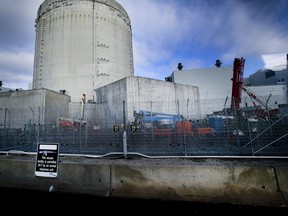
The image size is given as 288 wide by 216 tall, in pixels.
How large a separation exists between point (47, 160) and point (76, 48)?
28.1 meters

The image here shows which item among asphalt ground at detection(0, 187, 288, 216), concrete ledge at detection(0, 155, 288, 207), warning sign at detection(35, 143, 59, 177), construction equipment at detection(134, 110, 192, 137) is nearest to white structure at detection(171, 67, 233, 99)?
construction equipment at detection(134, 110, 192, 137)

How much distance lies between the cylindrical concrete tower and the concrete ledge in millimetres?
25313

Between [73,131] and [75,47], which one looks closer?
[73,131]

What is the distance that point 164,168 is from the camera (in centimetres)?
505

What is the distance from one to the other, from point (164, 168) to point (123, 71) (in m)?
29.7

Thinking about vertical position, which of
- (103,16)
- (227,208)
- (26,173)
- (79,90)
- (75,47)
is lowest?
(227,208)

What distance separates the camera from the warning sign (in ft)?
17.2

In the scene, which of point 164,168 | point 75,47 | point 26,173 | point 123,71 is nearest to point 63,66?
point 75,47

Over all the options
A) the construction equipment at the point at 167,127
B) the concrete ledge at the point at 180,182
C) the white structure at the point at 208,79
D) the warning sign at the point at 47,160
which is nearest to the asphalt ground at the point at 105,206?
the concrete ledge at the point at 180,182

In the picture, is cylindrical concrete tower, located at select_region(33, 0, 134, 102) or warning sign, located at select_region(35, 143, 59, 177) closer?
warning sign, located at select_region(35, 143, 59, 177)

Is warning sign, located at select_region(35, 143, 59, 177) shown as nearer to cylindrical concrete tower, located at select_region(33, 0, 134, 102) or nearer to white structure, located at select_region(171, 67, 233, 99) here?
cylindrical concrete tower, located at select_region(33, 0, 134, 102)

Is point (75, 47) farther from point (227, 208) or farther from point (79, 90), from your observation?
point (227, 208)

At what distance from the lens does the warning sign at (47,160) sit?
5246 mm

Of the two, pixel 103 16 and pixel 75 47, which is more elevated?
pixel 103 16
